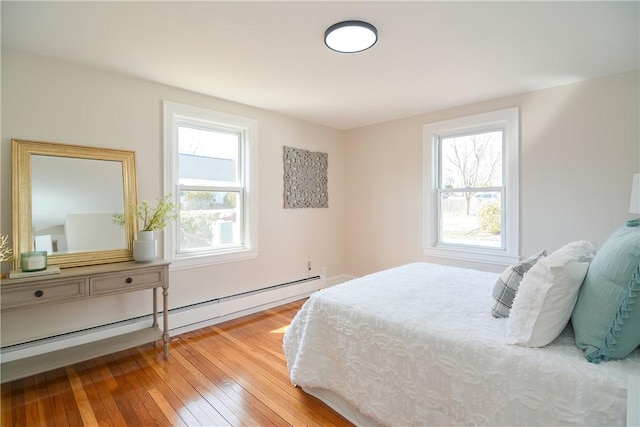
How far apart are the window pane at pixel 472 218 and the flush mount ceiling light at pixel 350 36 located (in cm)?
228

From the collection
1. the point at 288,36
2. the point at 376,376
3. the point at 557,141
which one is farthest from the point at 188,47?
the point at 557,141

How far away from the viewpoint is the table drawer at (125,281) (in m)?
2.30

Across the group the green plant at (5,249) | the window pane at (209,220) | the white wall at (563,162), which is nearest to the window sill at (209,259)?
the window pane at (209,220)

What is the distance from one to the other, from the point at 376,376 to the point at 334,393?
0.44 m

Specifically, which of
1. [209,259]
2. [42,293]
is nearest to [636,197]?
[209,259]

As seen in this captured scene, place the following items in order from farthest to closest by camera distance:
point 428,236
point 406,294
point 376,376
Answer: point 428,236 < point 406,294 < point 376,376

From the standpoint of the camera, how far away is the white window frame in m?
3.24

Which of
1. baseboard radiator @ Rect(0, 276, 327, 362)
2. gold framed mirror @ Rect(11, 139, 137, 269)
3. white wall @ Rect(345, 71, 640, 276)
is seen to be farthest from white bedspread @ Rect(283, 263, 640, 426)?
gold framed mirror @ Rect(11, 139, 137, 269)

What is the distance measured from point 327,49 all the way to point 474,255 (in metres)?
2.71

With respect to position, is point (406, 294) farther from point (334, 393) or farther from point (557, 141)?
point (557, 141)

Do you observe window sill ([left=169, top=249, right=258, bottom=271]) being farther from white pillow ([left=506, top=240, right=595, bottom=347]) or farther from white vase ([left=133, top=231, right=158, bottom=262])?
white pillow ([left=506, top=240, right=595, bottom=347])

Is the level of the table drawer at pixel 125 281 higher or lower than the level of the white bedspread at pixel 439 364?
higher

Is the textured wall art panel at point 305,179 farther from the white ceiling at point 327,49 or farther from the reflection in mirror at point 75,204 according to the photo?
the reflection in mirror at point 75,204

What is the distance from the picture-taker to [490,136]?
11.5 ft
